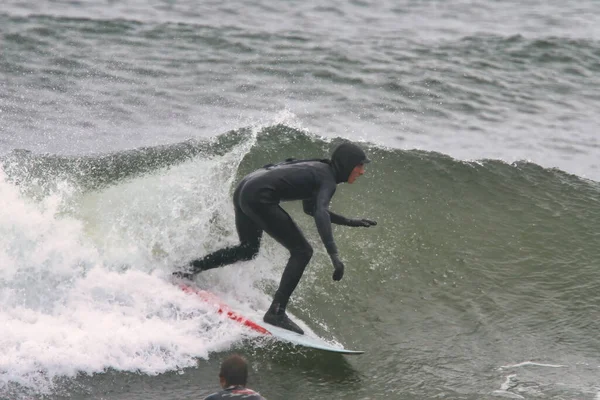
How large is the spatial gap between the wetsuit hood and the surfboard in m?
1.35

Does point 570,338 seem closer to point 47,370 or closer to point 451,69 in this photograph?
point 47,370

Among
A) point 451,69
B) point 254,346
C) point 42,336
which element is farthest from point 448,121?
point 42,336

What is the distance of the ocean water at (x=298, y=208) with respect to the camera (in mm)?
6535

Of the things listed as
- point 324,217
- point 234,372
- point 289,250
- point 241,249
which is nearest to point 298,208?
point 241,249

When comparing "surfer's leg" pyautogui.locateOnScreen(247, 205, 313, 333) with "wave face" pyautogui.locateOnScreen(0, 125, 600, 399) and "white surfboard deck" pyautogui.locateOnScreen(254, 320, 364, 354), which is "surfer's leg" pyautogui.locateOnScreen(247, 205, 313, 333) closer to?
"white surfboard deck" pyautogui.locateOnScreen(254, 320, 364, 354)

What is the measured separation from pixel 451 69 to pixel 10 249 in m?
12.4

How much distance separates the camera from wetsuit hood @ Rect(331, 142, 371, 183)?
6660 millimetres

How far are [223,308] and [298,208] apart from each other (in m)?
2.77

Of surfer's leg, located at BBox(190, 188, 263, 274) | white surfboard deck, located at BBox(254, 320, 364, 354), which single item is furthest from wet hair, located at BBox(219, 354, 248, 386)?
surfer's leg, located at BBox(190, 188, 263, 274)

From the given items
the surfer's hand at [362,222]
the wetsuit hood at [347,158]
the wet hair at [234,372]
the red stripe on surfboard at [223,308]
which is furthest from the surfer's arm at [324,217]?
the wet hair at [234,372]

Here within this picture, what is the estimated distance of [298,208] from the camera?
9.63 m

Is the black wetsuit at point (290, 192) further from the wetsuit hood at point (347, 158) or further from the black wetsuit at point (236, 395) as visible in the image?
the black wetsuit at point (236, 395)

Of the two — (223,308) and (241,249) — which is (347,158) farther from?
(223,308)

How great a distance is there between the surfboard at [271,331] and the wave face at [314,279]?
0.10 metres
